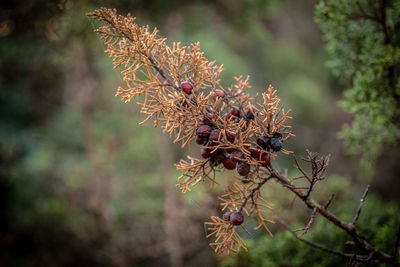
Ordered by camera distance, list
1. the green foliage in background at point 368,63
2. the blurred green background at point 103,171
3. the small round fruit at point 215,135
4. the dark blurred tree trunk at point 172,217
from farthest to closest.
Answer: the dark blurred tree trunk at point 172,217 → the blurred green background at point 103,171 → the green foliage in background at point 368,63 → the small round fruit at point 215,135

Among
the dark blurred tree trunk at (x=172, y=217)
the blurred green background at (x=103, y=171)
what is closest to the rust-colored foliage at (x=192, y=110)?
the blurred green background at (x=103, y=171)

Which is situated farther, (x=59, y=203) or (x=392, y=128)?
(x=59, y=203)

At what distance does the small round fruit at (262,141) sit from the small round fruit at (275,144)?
0.6 inches

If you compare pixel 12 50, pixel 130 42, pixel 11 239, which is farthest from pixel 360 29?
pixel 11 239

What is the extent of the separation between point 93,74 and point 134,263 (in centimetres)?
231

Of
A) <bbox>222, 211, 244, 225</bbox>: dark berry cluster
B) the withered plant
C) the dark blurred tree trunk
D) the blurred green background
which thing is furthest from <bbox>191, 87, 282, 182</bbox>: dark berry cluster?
the dark blurred tree trunk

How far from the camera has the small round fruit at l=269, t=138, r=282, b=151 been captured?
0.77 metres

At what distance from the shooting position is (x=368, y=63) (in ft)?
4.66

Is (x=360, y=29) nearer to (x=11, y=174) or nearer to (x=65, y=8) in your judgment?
(x=65, y=8)

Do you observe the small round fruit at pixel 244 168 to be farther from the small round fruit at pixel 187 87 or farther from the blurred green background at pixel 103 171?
the blurred green background at pixel 103 171

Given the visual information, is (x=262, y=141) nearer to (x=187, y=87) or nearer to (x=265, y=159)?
(x=265, y=159)

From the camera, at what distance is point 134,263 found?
9.48 feet

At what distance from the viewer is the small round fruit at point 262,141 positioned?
79 centimetres

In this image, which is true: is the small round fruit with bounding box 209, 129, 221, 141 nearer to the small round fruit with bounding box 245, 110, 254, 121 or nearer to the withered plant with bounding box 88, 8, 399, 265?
the withered plant with bounding box 88, 8, 399, 265
